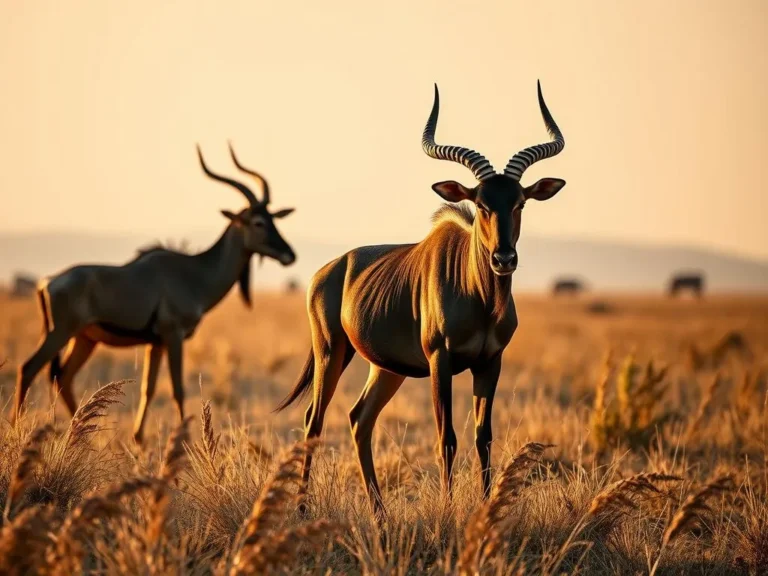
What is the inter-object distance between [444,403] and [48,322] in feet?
17.6

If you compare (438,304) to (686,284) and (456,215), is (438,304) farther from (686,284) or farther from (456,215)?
(686,284)

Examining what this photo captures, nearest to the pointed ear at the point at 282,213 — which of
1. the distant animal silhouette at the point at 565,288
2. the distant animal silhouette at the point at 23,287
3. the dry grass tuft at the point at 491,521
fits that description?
the dry grass tuft at the point at 491,521

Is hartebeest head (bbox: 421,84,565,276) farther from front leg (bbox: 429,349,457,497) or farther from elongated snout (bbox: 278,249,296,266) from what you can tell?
elongated snout (bbox: 278,249,296,266)

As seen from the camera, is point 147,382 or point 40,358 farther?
point 147,382

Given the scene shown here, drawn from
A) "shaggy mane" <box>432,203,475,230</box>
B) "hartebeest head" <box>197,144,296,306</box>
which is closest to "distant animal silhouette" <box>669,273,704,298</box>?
"hartebeest head" <box>197,144,296,306</box>

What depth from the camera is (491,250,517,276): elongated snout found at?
598cm

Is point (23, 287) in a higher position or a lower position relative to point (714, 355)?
lower

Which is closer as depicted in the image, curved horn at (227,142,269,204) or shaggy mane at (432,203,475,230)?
shaggy mane at (432,203,475,230)

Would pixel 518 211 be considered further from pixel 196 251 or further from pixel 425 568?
pixel 196 251

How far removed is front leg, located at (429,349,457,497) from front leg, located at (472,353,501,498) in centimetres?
18

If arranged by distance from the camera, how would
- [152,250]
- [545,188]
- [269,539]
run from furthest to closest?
[152,250]
[545,188]
[269,539]

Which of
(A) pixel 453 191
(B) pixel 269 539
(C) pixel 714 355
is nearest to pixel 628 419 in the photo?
(A) pixel 453 191

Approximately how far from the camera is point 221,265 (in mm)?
11680

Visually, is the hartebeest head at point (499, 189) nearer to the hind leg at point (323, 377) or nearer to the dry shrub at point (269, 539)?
the hind leg at point (323, 377)
